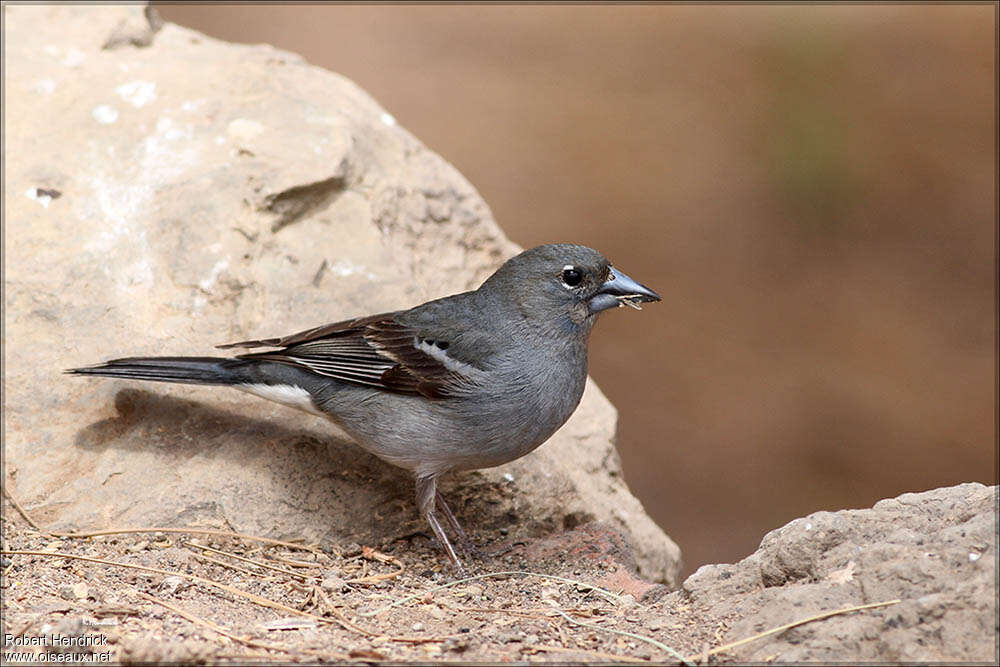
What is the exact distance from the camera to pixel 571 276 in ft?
15.4

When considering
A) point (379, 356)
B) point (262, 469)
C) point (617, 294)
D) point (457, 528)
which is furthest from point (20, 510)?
point (617, 294)

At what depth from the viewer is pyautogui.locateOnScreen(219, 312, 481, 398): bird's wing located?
182 inches

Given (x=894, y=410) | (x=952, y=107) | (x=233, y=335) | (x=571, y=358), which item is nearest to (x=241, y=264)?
(x=233, y=335)

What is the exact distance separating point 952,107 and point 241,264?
9.48 metres

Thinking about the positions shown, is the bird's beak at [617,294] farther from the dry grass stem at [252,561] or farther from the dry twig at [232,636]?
the dry twig at [232,636]

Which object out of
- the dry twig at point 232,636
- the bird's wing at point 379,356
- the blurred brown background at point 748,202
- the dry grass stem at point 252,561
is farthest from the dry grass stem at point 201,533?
the blurred brown background at point 748,202

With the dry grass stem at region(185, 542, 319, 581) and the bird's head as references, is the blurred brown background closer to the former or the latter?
the bird's head

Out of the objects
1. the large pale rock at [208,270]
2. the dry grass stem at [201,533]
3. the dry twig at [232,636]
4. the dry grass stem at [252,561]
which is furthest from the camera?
the large pale rock at [208,270]

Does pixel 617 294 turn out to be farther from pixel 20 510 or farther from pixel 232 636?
pixel 20 510

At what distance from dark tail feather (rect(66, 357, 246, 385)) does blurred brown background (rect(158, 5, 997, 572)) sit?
209 inches

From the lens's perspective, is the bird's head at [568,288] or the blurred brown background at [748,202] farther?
the blurred brown background at [748,202]

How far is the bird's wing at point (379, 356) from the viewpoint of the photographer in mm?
4629

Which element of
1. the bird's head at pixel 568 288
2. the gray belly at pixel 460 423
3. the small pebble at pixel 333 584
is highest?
the bird's head at pixel 568 288

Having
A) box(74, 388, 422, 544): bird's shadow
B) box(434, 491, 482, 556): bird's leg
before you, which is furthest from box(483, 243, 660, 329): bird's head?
box(74, 388, 422, 544): bird's shadow
